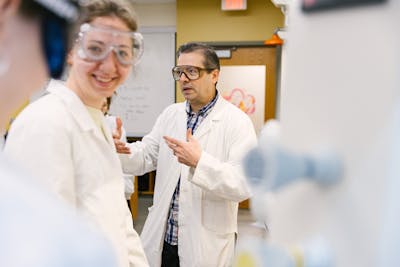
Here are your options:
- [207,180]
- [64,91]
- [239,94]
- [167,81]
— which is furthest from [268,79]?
[64,91]

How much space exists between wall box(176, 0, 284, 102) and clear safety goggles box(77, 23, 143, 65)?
400cm

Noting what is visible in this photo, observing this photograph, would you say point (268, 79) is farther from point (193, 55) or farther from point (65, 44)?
point (65, 44)

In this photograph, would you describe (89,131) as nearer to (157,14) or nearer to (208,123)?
(208,123)

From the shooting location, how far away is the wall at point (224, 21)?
5.07m

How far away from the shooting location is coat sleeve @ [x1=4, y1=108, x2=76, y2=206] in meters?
1.08

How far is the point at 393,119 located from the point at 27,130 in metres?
0.96

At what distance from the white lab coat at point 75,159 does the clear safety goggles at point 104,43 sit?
0.45ft

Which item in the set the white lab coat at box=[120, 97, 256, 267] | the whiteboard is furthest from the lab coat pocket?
the whiteboard

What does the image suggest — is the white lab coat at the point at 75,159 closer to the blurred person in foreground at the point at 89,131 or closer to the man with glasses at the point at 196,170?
the blurred person in foreground at the point at 89,131

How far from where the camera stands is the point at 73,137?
117 cm

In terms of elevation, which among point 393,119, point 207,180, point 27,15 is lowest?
point 207,180

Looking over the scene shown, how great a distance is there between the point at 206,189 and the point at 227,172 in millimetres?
123

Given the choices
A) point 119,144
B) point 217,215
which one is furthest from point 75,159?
point 217,215

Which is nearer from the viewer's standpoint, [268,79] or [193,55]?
[193,55]
